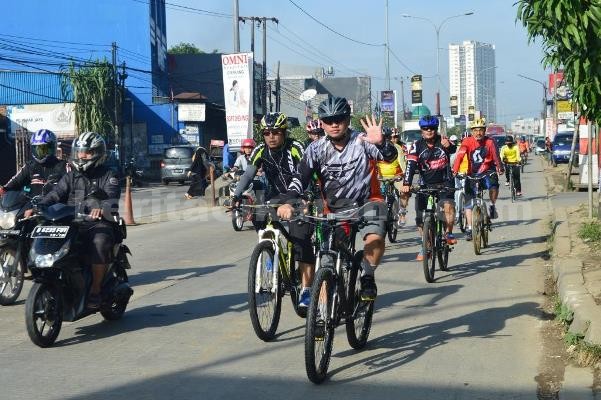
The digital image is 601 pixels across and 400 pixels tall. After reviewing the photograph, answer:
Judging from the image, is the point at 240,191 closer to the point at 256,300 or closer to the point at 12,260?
the point at 256,300

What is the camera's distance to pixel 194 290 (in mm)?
10016

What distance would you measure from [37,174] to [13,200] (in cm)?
57

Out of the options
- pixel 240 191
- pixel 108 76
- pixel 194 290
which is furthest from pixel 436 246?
pixel 108 76

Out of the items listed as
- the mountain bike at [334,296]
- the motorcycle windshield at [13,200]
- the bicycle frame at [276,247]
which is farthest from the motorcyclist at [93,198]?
the mountain bike at [334,296]

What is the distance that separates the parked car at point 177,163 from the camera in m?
41.4

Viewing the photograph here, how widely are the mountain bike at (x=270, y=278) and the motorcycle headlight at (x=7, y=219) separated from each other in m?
3.06

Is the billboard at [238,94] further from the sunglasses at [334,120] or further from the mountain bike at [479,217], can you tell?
the sunglasses at [334,120]

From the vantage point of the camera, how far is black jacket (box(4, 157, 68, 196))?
31.4 ft

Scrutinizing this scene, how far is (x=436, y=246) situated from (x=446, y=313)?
2.47 meters

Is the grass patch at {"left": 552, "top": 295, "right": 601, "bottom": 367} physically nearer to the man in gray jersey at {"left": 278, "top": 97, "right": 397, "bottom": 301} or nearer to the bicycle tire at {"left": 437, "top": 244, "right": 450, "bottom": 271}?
the man in gray jersey at {"left": 278, "top": 97, "right": 397, "bottom": 301}

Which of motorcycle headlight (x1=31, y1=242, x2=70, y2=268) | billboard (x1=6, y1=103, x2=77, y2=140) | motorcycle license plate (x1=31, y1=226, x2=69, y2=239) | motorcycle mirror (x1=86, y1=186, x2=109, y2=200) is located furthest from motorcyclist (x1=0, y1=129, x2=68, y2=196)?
billboard (x1=6, y1=103, x2=77, y2=140)

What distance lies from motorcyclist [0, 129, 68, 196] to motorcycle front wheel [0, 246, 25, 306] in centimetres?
78

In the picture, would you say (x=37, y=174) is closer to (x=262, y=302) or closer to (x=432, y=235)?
Answer: (x=262, y=302)

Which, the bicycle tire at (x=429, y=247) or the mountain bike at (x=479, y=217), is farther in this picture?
the mountain bike at (x=479, y=217)
